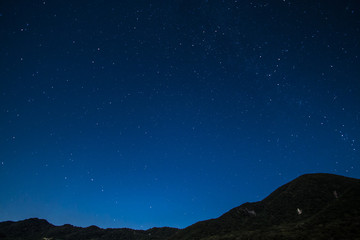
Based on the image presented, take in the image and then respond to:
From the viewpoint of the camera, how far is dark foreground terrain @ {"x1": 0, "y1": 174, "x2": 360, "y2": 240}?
30.9 m

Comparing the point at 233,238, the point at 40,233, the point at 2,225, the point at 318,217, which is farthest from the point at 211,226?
the point at 2,225

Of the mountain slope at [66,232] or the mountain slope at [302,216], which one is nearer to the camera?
the mountain slope at [302,216]

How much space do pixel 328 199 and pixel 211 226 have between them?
32615 millimetres

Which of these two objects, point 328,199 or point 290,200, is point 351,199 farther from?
point 290,200

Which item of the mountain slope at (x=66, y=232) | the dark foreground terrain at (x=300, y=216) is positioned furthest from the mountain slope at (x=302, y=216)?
the mountain slope at (x=66, y=232)

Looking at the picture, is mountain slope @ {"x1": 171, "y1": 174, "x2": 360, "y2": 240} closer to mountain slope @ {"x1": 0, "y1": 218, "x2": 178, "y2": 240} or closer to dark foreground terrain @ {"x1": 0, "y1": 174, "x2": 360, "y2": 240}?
dark foreground terrain @ {"x1": 0, "y1": 174, "x2": 360, "y2": 240}

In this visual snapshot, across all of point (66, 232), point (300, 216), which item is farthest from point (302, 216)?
point (66, 232)

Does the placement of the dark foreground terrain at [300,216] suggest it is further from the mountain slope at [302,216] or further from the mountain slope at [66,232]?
the mountain slope at [66,232]

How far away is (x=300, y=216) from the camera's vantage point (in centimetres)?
4469

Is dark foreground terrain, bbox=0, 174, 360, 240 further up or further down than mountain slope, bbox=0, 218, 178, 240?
further up

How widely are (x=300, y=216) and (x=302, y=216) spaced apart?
0.53 metres

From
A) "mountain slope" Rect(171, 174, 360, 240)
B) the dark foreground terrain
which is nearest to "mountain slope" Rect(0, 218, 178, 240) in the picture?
the dark foreground terrain

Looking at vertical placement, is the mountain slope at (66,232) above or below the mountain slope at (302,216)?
below

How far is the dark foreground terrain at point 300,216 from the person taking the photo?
3094cm
